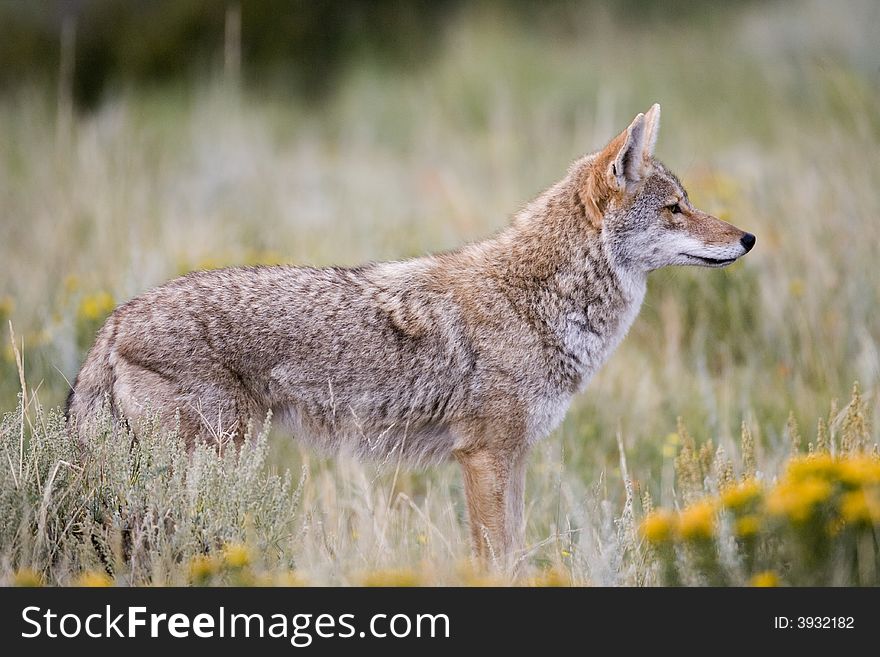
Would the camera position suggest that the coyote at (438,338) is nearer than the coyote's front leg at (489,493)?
Yes

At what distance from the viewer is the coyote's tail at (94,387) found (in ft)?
14.7

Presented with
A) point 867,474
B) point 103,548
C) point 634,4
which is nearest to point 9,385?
point 103,548

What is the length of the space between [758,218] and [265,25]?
13.8m

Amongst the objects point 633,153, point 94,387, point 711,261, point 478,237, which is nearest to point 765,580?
point 711,261

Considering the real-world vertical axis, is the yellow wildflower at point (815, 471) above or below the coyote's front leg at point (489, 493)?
below

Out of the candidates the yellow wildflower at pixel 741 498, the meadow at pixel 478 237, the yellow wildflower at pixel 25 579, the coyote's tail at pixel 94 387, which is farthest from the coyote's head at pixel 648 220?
the yellow wildflower at pixel 25 579

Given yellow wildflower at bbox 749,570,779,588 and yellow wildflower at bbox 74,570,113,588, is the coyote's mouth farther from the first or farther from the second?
yellow wildflower at bbox 74,570,113,588

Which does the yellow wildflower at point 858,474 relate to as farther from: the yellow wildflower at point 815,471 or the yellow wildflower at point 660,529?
the yellow wildflower at point 660,529

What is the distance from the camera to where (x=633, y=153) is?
487cm

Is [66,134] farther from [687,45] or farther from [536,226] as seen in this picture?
[687,45]

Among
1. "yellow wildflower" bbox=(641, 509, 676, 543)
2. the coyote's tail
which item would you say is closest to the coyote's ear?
"yellow wildflower" bbox=(641, 509, 676, 543)

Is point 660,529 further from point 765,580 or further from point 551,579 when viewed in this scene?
point 551,579

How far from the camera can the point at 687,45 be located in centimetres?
1750

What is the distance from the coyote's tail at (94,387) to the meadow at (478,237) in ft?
0.48
